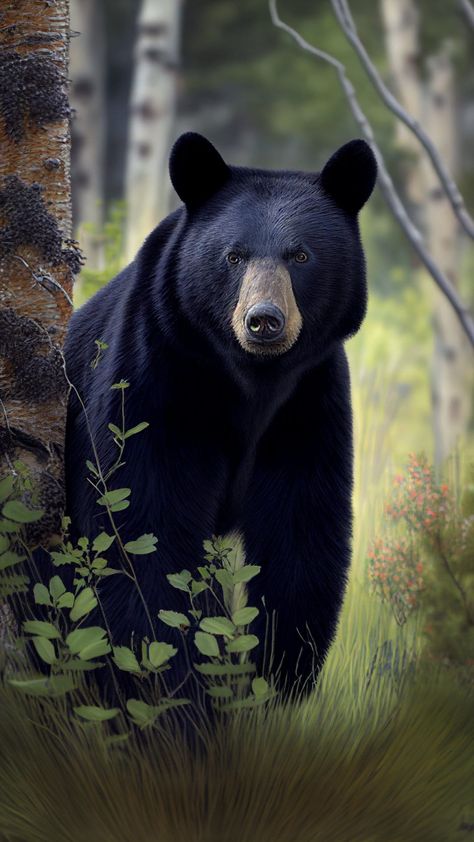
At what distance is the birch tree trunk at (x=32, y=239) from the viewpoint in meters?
3.30

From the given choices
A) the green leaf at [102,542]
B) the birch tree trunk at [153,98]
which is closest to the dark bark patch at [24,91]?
the green leaf at [102,542]

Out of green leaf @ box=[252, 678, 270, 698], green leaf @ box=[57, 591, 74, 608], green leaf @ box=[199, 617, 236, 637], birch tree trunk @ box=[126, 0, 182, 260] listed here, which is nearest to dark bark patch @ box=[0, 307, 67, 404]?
green leaf @ box=[57, 591, 74, 608]

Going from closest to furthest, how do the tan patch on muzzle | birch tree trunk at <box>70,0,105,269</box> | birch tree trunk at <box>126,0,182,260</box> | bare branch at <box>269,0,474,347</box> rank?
the tan patch on muzzle
bare branch at <box>269,0,474,347</box>
birch tree trunk at <box>126,0,182,260</box>
birch tree trunk at <box>70,0,105,269</box>

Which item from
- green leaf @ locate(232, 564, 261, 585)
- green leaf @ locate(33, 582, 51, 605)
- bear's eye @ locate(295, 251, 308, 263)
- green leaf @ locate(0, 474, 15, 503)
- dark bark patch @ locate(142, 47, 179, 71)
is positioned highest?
dark bark patch @ locate(142, 47, 179, 71)

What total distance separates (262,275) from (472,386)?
31.8ft

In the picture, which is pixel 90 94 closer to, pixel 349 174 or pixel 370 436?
pixel 370 436

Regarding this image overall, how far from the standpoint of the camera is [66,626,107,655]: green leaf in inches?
108

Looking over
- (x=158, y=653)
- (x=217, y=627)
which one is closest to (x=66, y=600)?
(x=158, y=653)

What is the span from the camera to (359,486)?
217 inches

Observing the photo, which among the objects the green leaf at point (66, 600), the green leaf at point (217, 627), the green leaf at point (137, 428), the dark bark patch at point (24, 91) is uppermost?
the dark bark patch at point (24, 91)

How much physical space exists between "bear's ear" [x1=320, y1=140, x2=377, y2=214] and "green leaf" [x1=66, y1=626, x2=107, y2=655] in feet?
4.93

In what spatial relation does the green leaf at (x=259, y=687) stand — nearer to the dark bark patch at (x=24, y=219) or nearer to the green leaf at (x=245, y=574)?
the green leaf at (x=245, y=574)

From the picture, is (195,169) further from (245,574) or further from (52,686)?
(52,686)

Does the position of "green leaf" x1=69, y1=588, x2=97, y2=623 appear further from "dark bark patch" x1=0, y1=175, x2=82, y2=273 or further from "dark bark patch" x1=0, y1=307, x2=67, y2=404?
"dark bark patch" x1=0, y1=175, x2=82, y2=273
